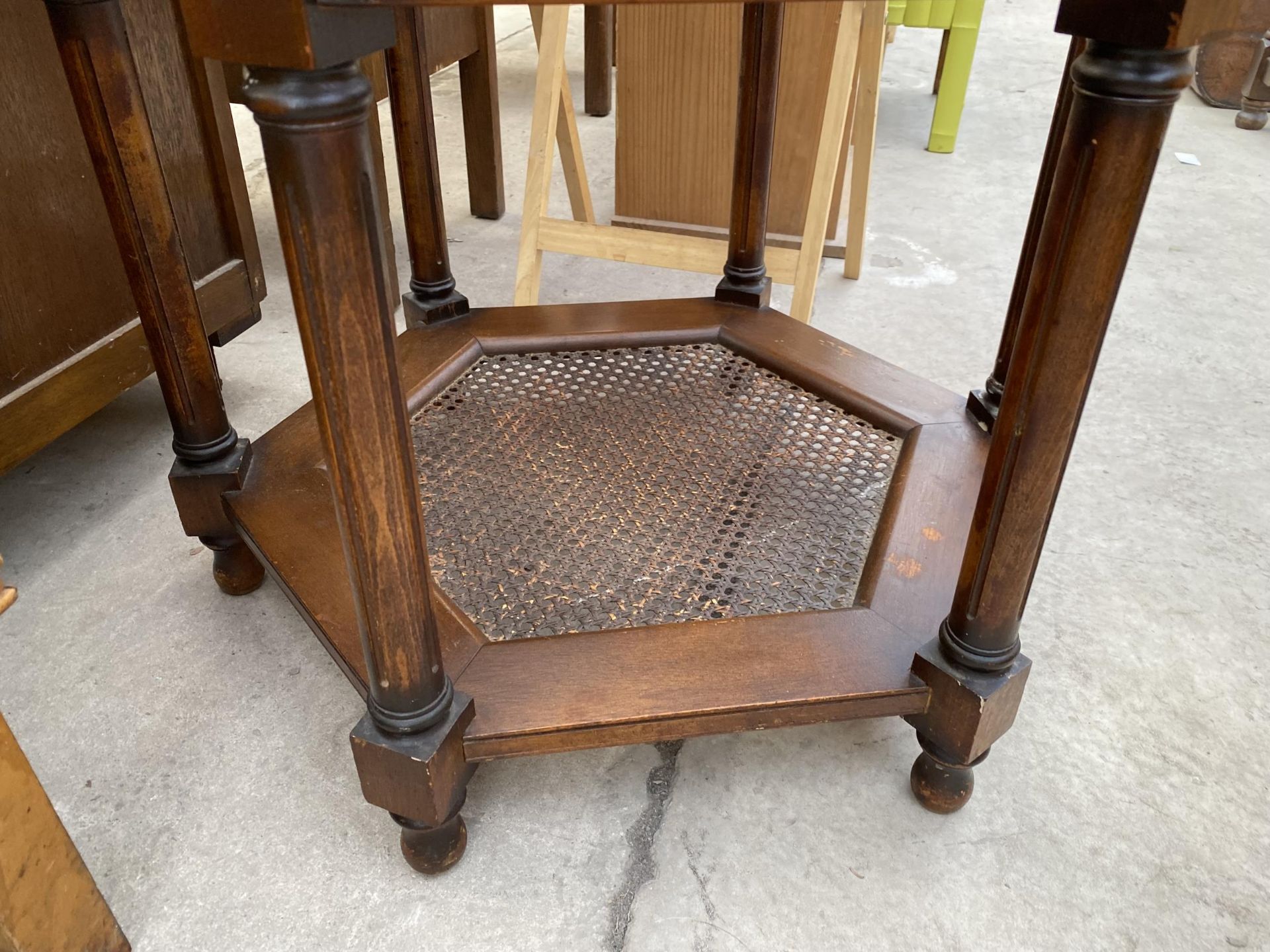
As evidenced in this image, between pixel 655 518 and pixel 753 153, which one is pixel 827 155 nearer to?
pixel 753 153

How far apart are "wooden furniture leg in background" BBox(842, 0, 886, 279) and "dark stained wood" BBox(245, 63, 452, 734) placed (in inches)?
57.2

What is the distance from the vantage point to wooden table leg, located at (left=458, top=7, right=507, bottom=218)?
2.26m

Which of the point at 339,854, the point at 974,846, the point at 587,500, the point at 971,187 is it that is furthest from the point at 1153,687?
the point at 971,187

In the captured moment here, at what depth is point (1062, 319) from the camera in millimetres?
736

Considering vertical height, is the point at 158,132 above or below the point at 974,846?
above

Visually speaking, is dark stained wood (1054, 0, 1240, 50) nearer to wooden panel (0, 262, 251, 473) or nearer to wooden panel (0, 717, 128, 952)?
wooden panel (0, 717, 128, 952)

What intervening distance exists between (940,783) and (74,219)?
135 centimetres

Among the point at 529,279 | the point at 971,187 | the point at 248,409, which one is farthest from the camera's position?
the point at 971,187

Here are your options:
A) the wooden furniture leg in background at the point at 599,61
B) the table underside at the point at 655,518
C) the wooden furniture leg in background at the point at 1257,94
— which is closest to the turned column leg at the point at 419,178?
the table underside at the point at 655,518

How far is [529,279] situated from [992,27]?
11.5ft

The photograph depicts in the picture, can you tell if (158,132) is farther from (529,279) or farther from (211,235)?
(529,279)

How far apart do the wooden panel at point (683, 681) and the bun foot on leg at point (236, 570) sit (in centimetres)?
50

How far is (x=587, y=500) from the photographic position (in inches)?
49.4

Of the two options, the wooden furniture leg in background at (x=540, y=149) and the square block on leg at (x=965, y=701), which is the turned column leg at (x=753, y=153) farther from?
the square block on leg at (x=965, y=701)
